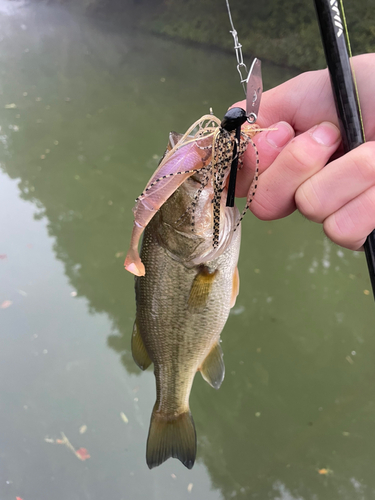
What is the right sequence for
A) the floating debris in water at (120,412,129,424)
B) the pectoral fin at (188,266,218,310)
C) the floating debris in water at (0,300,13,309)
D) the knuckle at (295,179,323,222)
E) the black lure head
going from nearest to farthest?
the black lure head → the knuckle at (295,179,323,222) → the pectoral fin at (188,266,218,310) → the floating debris in water at (120,412,129,424) → the floating debris in water at (0,300,13,309)

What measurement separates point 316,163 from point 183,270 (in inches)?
20.4

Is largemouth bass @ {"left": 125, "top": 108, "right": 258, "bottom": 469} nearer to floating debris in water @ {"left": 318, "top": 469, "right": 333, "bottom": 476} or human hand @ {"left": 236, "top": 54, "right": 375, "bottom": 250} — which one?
human hand @ {"left": 236, "top": 54, "right": 375, "bottom": 250}

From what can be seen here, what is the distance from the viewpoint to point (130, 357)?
267 centimetres

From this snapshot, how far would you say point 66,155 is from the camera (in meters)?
4.35

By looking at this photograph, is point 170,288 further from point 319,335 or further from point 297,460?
point 319,335

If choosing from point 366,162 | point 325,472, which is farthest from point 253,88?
point 325,472

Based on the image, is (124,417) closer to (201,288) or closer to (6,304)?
(6,304)

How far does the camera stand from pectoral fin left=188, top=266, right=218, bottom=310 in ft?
3.61

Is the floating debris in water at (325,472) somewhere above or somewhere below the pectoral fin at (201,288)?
below

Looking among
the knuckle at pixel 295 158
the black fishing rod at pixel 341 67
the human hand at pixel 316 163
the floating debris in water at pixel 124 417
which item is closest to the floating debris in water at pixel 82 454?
the floating debris in water at pixel 124 417

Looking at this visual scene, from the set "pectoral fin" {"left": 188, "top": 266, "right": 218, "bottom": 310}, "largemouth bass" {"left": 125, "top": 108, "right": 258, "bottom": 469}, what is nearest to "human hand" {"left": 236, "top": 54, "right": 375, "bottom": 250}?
"largemouth bass" {"left": 125, "top": 108, "right": 258, "bottom": 469}

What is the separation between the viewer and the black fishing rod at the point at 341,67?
2.23ft

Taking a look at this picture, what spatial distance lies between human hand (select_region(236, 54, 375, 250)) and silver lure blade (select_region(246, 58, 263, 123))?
0.14 m

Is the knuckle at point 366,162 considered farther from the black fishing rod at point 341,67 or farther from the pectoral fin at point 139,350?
the pectoral fin at point 139,350
